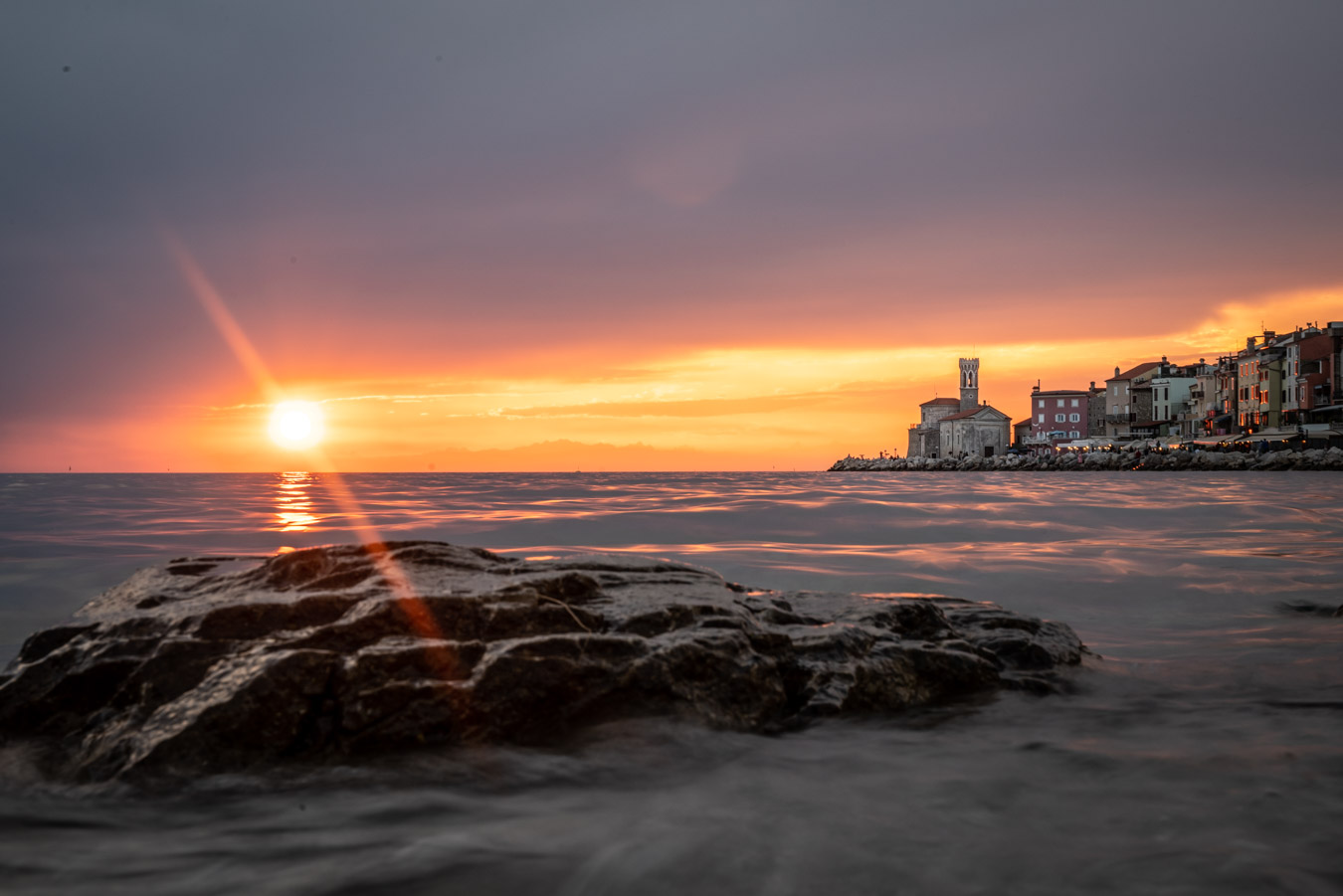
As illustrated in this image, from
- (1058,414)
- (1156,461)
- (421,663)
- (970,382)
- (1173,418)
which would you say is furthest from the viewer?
(970,382)

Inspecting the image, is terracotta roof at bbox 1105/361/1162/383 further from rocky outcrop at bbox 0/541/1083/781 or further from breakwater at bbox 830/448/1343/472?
rocky outcrop at bbox 0/541/1083/781

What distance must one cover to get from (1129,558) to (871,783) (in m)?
10.2

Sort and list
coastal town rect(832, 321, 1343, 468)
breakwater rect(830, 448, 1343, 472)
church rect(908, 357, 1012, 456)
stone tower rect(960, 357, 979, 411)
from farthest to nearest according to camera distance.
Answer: stone tower rect(960, 357, 979, 411)
church rect(908, 357, 1012, 456)
coastal town rect(832, 321, 1343, 468)
breakwater rect(830, 448, 1343, 472)

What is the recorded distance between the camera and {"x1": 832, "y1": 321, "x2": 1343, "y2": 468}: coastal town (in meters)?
74.5

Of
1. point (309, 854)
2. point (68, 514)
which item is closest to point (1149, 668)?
point (309, 854)

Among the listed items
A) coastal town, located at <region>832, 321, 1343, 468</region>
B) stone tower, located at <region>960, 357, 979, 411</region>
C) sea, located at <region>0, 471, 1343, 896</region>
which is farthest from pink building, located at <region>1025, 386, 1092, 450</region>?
sea, located at <region>0, 471, 1343, 896</region>

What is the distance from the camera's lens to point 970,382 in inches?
5989

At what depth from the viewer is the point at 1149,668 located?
18.6 ft

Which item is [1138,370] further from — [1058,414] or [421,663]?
[421,663]

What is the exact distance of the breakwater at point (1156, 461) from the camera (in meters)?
64.8

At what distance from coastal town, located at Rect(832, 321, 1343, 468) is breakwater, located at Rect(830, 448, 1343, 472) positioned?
171mm

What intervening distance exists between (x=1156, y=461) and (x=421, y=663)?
89141mm

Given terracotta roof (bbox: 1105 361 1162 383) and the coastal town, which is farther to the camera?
terracotta roof (bbox: 1105 361 1162 383)

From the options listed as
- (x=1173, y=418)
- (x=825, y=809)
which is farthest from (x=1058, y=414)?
(x=825, y=809)
